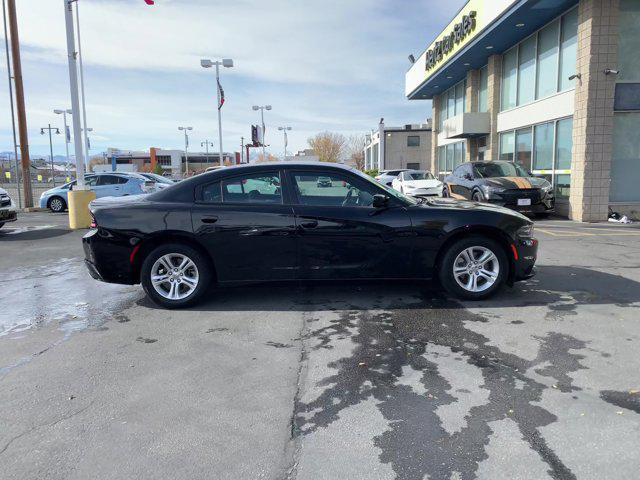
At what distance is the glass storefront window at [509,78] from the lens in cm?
1748

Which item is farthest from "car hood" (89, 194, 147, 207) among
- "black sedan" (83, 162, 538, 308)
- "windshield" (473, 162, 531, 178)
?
"windshield" (473, 162, 531, 178)

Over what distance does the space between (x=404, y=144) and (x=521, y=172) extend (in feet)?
128

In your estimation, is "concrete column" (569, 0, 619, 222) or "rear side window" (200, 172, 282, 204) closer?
"rear side window" (200, 172, 282, 204)

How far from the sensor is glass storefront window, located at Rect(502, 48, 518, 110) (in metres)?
17.5

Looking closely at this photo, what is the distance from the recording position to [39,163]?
10475cm

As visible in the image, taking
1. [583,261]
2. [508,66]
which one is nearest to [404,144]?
A: [508,66]

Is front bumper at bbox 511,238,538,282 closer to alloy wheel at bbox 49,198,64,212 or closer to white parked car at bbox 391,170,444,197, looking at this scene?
white parked car at bbox 391,170,444,197

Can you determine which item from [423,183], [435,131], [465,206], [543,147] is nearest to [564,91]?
Answer: [543,147]

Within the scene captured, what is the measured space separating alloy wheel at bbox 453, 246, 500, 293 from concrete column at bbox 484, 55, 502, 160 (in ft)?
48.4

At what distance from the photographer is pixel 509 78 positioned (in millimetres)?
18078

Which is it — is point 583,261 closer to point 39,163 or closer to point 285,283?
point 285,283

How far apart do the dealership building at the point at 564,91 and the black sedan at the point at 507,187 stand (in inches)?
36.1

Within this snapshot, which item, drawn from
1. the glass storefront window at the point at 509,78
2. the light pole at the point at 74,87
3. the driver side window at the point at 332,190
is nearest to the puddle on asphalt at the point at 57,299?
the driver side window at the point at 332,190

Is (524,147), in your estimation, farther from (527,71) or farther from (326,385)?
(326,385)
